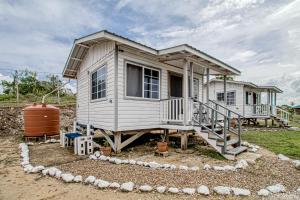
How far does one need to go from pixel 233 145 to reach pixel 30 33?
15.3 metres

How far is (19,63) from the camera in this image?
3056 centimetres

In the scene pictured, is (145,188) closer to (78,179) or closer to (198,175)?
(198,175)

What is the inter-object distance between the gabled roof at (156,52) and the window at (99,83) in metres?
1.14

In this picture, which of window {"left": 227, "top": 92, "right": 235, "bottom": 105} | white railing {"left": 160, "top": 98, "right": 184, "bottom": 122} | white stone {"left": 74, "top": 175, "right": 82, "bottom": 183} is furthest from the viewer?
window {"left": 227, "top": 92, "right": 235, "bottom": 105}

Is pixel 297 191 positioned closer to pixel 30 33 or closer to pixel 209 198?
pixel 209 198

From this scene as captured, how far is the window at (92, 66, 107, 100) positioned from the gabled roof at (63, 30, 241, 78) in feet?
3.75

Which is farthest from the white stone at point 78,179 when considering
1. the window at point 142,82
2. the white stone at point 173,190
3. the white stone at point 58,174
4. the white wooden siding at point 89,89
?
the window at point 142,82

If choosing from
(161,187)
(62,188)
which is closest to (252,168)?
(161,187)

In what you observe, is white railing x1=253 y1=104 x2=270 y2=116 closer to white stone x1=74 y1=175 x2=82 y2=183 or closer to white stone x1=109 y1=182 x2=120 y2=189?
white stone x1=109 y1=182 x2=120 y2=189

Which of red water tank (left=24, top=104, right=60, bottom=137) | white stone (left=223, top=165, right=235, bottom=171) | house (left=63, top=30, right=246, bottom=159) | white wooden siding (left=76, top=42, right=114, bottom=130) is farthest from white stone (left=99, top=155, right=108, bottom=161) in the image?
red water tank (left=24, top=104, right=60, bottom=137)

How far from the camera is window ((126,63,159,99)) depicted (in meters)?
6.88

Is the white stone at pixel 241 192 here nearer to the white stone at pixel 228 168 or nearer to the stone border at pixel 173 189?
the stone border at pixel 173 189

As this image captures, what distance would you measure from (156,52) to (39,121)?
6.65 metres

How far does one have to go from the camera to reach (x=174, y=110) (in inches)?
291
